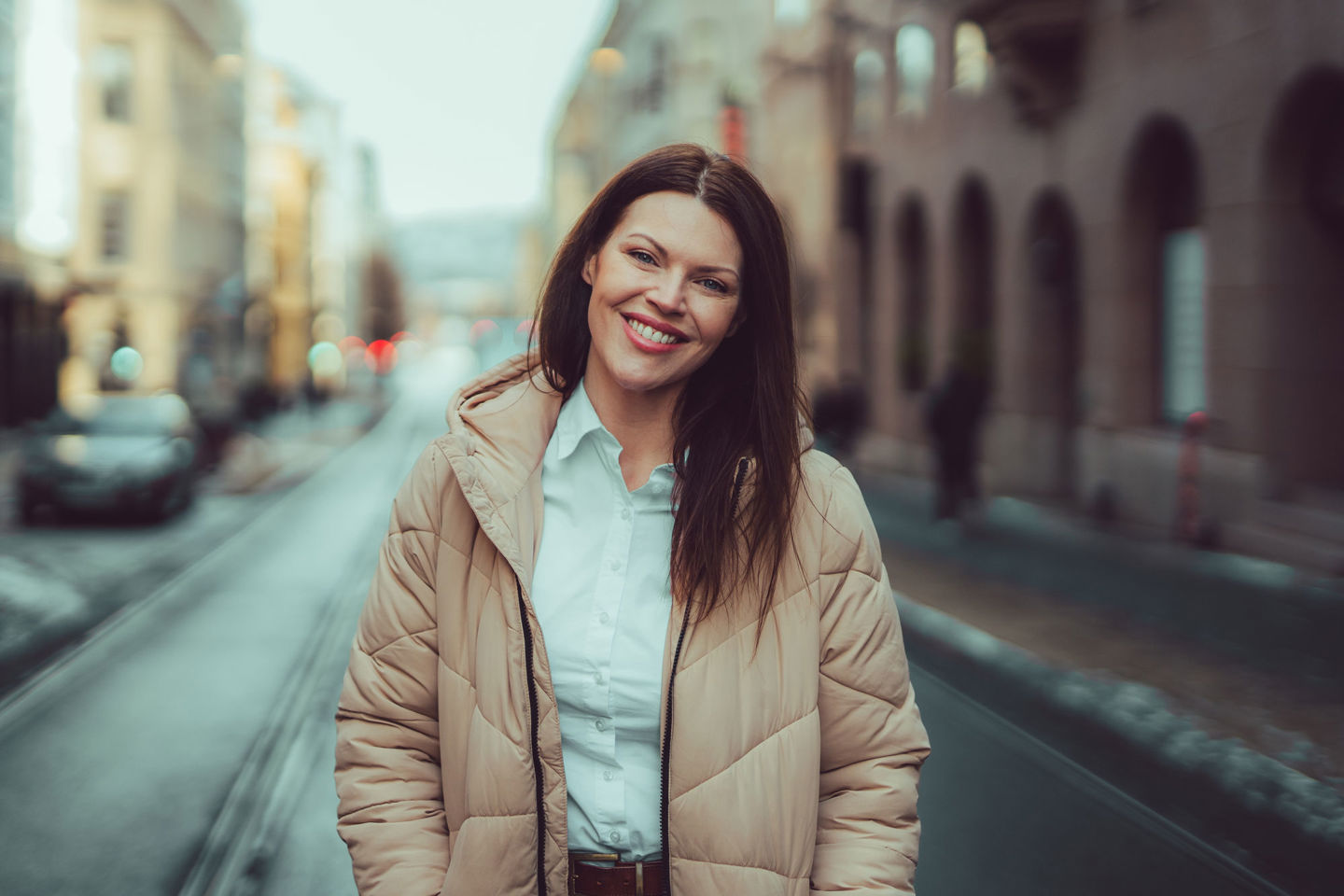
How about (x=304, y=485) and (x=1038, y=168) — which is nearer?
(x=1038, y=168)

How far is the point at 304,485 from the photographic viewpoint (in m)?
24.1

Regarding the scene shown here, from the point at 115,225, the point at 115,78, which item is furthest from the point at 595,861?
the point at 115,78

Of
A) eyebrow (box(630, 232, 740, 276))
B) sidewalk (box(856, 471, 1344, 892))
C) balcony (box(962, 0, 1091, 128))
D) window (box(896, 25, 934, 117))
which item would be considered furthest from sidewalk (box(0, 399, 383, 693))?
window (box(896, 25, 934, 117))

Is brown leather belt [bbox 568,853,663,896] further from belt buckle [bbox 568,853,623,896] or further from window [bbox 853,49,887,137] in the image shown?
window [bbox 853,49,887,137]

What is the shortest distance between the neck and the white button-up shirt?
1.6 inches

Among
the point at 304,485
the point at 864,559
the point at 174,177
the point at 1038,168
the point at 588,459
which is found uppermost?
the point at 174,177

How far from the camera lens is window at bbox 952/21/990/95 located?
71.7 ft

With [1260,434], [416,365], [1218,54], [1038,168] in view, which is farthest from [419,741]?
[416,365]

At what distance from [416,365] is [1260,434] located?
10852 cm

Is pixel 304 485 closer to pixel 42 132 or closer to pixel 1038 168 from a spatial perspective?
pixel 1038 168

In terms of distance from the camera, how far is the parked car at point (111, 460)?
57.7 ft

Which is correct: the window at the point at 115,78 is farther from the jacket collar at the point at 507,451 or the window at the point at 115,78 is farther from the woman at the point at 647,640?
the woman at the point at 647,640

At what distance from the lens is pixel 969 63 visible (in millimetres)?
22875

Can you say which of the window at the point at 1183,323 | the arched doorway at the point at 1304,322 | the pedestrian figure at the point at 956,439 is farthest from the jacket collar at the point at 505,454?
the window at the point at 1183,323
